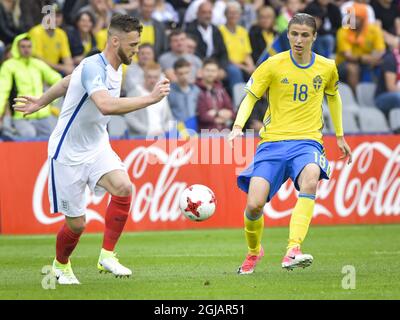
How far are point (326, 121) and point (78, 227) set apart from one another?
11.1 meters

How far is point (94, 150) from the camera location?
1019cm

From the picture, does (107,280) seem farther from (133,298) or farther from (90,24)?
(90,24)

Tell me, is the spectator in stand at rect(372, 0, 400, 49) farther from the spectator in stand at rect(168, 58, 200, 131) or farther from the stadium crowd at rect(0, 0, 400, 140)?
the spectator in stand at rect(168, 58, 200, 131)

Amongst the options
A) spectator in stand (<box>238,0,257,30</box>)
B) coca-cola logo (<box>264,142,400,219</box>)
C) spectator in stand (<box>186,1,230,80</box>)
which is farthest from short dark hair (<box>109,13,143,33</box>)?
spectator in stand (<box>238,0,257,30</box>)

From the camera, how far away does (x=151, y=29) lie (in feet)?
66.2

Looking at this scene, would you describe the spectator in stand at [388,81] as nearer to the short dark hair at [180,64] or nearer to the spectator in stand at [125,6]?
the short dark hair at [180,64]

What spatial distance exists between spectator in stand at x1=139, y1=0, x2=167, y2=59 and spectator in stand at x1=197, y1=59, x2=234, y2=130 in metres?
1.24

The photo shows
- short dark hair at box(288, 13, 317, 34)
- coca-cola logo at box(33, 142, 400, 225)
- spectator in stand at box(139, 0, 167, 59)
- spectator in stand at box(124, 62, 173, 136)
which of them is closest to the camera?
short dark hair at box(288, 13, 317, 34)

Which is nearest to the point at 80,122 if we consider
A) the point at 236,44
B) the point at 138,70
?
the point at 138,70

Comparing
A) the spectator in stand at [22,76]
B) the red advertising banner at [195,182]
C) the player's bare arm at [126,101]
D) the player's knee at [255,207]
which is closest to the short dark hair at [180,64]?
the red advertising banner at [195,182]

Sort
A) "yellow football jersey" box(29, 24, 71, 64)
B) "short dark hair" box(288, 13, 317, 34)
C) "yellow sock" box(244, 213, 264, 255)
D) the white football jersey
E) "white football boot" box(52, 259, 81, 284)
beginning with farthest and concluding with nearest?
"yellow football jersey" box(29, 24, 71, 64) → "yellow sock" box(244, 213, 264, 255) → "short dark hair" box(288, 13, 317, 34) → "white football boot" box(52, 259, 81, 284) → the white football jersey

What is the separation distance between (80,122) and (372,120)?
11576mm

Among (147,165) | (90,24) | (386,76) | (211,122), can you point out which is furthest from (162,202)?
(386,76)

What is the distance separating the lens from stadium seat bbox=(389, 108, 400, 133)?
806 inches
